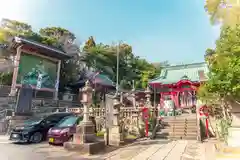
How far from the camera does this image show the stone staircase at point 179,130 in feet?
38.1

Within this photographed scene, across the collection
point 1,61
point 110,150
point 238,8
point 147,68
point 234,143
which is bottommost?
point 110,150

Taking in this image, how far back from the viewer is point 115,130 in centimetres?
966

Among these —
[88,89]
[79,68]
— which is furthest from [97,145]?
[79,68]

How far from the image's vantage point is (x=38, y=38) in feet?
86.9

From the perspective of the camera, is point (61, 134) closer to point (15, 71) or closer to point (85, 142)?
point (85, 142)

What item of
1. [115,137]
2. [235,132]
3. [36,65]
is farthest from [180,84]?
[36,65]

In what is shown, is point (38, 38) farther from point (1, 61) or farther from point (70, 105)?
point (70, 105)

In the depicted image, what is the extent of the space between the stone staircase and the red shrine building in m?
7.70

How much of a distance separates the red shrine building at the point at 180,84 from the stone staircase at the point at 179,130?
25.2ft

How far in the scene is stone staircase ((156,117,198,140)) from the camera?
38.1 feet

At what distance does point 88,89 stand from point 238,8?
21.5 feet

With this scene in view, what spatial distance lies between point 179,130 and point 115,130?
499 centimetres

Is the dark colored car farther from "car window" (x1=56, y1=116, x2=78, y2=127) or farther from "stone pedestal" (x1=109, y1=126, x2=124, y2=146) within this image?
"stone pedestal" (x1=109, y1=126, x2=124, y2=146)

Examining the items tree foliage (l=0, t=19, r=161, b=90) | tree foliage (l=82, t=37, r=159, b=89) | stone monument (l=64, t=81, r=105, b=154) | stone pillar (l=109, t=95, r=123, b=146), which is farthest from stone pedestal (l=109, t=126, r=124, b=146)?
tree foliage (l=82, t=37, r=159, b=89)
